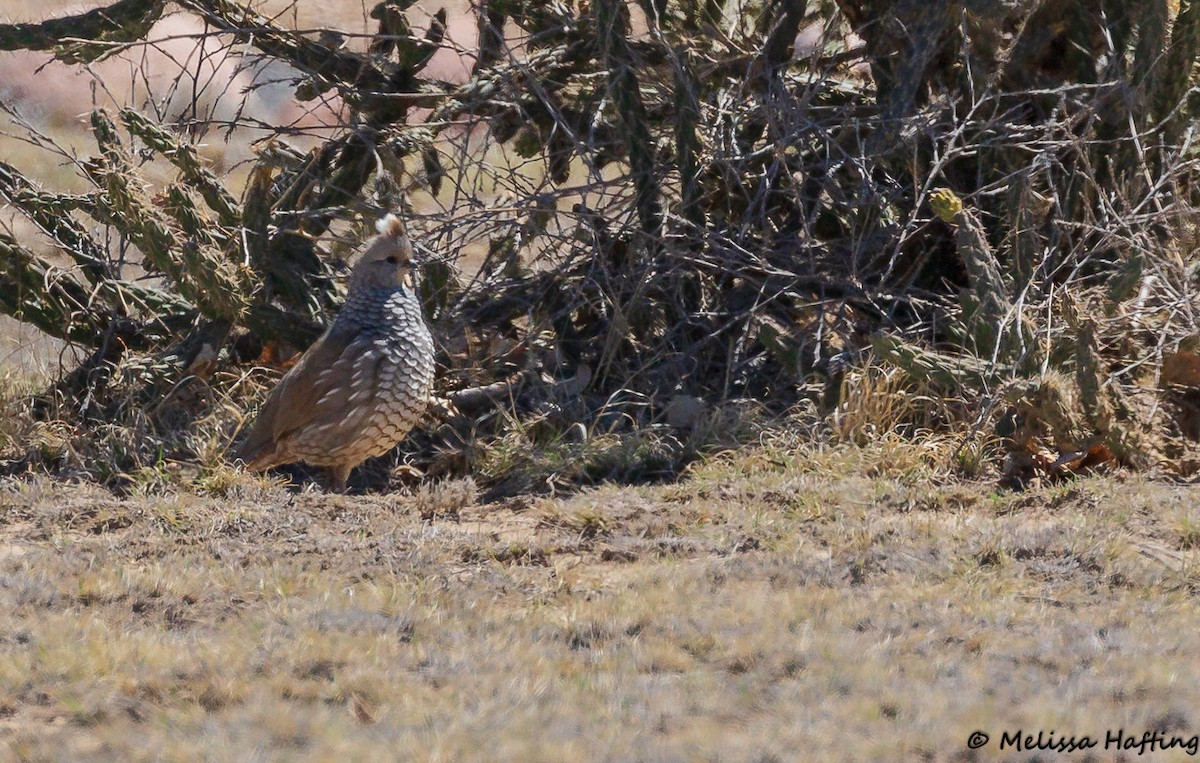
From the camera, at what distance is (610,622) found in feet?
14.6

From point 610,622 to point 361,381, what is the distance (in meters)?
2.78

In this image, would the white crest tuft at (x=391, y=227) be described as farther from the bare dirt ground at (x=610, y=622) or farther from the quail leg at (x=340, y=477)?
the bare dirt ground at (x=610, y=622)

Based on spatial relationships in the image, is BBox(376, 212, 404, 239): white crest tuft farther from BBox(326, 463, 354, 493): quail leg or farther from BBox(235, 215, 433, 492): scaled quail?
BBox(326, 463, 354, 493): quail leg

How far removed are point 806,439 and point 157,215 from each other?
367cm

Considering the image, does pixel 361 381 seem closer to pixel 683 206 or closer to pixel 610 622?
pixel 683 206

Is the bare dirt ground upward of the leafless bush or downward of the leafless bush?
downward

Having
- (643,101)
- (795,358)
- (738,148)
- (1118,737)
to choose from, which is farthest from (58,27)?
(1118,737)

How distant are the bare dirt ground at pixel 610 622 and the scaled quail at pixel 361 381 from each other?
22.0 inches

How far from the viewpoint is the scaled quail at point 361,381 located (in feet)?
22.6

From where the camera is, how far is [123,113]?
25.8 feet

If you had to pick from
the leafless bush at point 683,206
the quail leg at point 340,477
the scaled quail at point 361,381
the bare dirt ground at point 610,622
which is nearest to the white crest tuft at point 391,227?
the scaled quail at point 361,381

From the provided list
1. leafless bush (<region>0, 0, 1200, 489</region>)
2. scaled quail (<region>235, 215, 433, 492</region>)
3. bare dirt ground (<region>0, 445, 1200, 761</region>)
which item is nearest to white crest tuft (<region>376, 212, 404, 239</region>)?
scaled quail (<region>235, 215, 433, 492</region>)

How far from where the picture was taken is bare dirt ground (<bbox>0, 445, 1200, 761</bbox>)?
3.62 meters

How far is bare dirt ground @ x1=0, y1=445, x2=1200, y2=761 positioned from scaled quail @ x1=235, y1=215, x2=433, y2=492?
56cm
